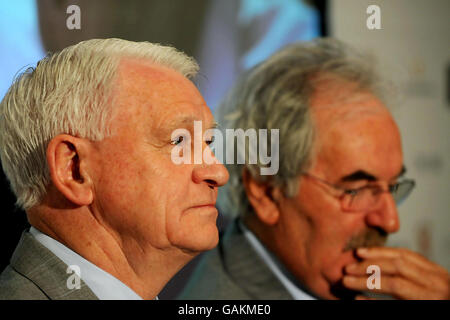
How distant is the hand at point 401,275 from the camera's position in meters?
1.52

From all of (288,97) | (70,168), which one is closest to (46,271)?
(70,168)

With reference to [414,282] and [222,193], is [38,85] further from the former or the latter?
[414,282]

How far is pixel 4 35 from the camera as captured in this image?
1338 mm

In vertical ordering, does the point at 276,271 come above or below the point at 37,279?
below

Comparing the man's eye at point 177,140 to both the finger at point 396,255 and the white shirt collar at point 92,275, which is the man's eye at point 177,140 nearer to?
the white shirt collar at point 92,275

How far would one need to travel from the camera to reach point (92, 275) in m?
1.03

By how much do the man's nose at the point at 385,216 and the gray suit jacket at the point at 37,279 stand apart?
0.84 m

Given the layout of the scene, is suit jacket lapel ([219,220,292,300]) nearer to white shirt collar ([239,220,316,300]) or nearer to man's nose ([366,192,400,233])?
white shirt collar ([239,220,316,300])

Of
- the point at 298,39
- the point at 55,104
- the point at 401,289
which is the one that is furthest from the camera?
the point at 298,39

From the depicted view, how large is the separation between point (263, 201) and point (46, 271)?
779 millimetres

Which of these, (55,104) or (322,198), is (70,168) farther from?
(322,198)

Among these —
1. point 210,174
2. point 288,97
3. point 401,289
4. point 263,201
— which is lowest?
point 401,289

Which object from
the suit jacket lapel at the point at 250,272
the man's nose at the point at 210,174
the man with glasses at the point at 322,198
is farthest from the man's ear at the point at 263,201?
the man's nose at the point at 210,174
